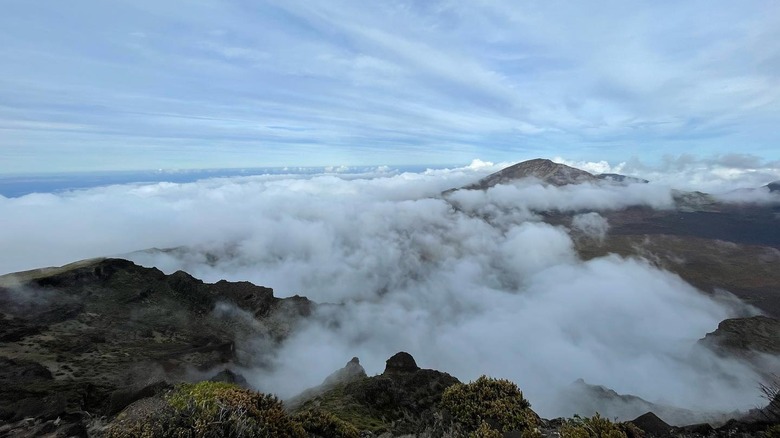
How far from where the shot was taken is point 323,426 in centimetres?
1523

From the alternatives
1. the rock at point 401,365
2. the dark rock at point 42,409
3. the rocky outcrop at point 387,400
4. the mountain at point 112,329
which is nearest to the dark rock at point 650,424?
the rocky outcrop at point 387,400

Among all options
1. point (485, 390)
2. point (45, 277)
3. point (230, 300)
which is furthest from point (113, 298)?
point (485, 390)

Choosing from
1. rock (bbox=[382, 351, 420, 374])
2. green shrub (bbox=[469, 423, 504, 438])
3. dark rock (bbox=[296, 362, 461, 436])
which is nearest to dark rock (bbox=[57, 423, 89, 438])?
green shrub (bbox=[469, 423, 504, 438])

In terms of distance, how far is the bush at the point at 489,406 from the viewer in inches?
611

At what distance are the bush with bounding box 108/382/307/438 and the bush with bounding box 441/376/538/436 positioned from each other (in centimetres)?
717

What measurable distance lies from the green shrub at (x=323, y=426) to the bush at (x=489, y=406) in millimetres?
4627

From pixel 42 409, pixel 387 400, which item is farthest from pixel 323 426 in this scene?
pixel 387 400

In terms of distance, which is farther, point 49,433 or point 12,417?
point 12,417

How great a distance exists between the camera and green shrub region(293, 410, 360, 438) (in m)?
14.8

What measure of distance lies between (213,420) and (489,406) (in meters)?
11.4

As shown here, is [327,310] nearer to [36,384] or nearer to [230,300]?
[230,300]

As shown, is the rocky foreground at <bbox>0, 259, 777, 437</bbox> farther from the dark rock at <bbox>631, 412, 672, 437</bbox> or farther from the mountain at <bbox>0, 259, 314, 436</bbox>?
the mountain at <bbox>0, 259, 314, 436</bbox>

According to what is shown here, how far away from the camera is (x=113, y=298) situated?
103375 millimetres

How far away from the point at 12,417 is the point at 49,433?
10696mm
